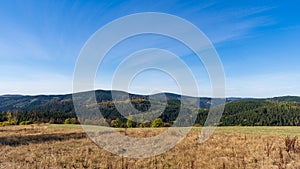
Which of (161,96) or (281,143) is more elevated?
(161,96)

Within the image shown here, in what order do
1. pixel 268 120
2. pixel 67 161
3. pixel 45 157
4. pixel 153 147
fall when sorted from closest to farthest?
pixel 67 161
pixel 45 157
pixel 153 147
pixel 268 120

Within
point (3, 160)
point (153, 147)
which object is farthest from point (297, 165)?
point (3, 160)

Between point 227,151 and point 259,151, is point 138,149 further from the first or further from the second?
point 259,151

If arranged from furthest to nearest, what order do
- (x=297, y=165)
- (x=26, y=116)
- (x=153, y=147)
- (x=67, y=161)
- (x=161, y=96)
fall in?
(x=26, y=116)
(x=161, y=96)
(x=153, y=147)
(x=67, y=161)
(x=297, y=165)

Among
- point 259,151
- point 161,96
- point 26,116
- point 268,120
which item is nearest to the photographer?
point 259,151

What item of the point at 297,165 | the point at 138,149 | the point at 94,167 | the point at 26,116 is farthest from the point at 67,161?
the point at 26,116

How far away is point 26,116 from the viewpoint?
11794 cm

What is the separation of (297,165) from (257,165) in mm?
1573

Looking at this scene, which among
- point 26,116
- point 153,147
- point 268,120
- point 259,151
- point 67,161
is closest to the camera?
point 67,161

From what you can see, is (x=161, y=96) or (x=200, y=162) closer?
(x=200, y=162)

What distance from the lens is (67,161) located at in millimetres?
12336

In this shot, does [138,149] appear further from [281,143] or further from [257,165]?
[281,143]

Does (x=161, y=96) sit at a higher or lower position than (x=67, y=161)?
higher

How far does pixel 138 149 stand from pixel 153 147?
1105 millimetres
